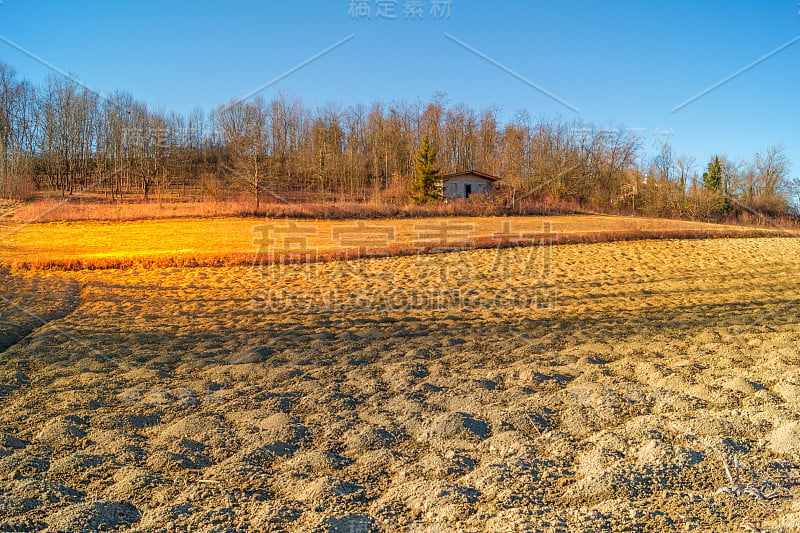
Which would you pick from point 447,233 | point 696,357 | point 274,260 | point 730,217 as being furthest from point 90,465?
point 730,217

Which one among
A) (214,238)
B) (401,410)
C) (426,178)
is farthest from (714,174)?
(401,410)

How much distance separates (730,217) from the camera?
4153cm

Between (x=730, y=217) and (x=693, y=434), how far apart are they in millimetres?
45550

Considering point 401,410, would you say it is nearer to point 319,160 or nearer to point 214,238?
point 214,238

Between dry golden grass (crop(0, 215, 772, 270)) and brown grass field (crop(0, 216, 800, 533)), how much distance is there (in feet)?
13.0

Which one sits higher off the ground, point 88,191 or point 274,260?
point 88,191

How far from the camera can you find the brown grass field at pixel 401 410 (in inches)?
121

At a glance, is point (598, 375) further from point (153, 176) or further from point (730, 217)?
point (153, 176)

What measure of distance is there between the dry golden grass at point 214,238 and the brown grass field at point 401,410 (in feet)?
13.0

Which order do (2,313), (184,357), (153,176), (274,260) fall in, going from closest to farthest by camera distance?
(184,357) < (2,313) < (274,260) < (153,176)

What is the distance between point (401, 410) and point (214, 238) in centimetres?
1775

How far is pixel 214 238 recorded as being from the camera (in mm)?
20516

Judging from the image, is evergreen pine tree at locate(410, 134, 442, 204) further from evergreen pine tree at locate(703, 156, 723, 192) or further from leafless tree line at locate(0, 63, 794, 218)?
evergreen pine tree at locate(703, 156, 723, 192)

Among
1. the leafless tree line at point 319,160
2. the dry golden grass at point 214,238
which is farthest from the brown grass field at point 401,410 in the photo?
the leafless tree line at point 319,160
